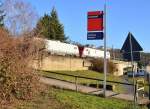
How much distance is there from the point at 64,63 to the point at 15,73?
4470 centimetres

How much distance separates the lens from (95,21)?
25156 mm

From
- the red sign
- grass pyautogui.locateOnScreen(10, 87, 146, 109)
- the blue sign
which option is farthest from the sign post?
the red sign

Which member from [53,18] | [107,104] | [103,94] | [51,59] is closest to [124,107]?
[107,104]

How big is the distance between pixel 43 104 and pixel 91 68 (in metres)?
58.8

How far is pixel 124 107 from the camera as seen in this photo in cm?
2009

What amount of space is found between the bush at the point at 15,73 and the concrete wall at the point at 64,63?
29.6 metres

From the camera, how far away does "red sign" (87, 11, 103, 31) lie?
24812 mm

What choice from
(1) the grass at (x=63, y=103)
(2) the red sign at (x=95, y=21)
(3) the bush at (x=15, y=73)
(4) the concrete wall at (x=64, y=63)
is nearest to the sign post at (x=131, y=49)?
(1) the grass at (x=63, y=103)

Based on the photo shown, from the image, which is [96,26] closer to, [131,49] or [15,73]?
[131,49]

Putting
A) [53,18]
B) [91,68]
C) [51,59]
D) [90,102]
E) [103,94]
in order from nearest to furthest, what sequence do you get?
[90,102]
[103,94]
[51,59]
[91,68]
[53,18]

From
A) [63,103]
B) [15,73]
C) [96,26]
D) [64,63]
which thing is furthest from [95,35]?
[64,63]

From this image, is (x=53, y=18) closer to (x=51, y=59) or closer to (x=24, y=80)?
(x=51, y=59)

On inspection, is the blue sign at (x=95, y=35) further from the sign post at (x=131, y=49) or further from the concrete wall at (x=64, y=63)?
the concrete wall at (x=64, y=63)

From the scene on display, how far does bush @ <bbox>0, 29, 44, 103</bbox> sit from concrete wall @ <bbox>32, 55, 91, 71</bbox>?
97.0 feet
